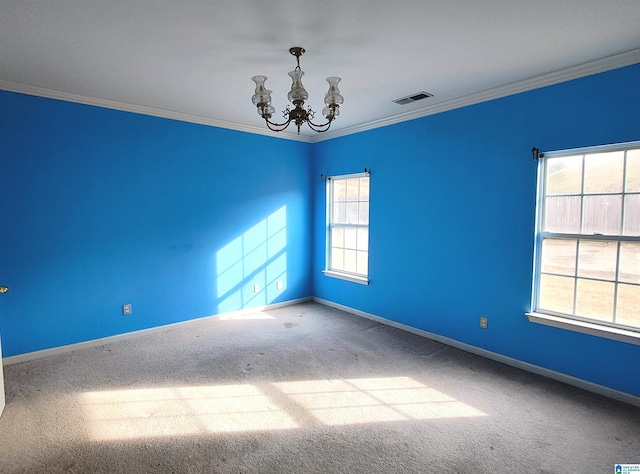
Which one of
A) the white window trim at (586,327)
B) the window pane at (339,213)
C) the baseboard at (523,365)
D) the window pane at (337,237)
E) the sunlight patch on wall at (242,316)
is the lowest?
the sunlight patch on wall at (242,316)

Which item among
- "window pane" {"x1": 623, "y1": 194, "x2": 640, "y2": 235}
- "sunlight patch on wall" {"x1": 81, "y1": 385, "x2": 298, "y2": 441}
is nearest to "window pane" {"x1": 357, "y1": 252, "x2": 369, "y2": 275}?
"sunlight patch on wall" {"x1": 81, "y1": 385, "x2": 298, "y2": 441}

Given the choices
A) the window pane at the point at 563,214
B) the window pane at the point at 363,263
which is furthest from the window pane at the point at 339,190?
the window pane at the point at 563,214

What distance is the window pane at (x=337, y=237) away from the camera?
16.5 ft

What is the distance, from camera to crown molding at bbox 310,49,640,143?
8.21ft

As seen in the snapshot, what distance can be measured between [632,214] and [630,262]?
35 centimetres

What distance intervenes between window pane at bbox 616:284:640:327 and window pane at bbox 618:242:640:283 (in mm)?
65

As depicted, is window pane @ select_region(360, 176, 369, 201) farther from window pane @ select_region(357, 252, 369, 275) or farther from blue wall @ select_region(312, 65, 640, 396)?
window pane @ select_region(357, 252, 369, 275)

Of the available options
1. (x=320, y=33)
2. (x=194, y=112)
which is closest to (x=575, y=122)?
(x=320, y=33)

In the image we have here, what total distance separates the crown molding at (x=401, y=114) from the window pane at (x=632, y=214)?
95 cm

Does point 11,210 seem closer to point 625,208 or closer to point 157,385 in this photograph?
point 157,385

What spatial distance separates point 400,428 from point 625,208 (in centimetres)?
229

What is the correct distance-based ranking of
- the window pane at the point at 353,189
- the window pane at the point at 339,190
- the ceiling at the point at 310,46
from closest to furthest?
1. the ceiling at the point at 310,46
2. the window pane at the point at 353,189
3. the window pane at the point at 339,190

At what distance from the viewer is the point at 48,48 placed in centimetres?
241

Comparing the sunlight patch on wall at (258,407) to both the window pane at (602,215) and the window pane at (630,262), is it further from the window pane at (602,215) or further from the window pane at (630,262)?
the window pane at (602,215)
